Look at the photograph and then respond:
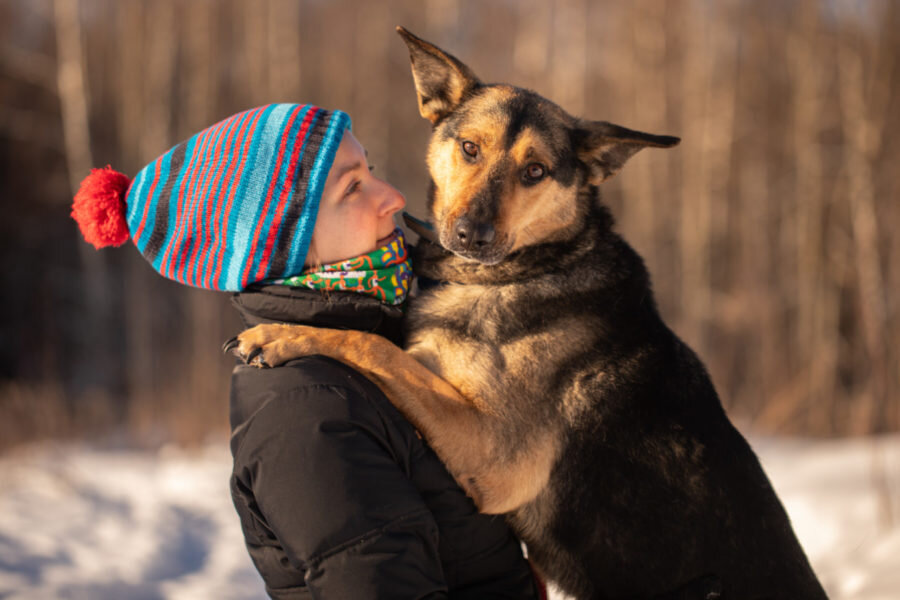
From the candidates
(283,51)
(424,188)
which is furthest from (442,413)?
(283,51)

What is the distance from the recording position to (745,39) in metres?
15.8

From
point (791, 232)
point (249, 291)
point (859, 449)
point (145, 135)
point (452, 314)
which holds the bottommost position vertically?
point (859, 449)

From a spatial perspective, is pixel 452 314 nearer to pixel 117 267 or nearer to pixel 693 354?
pixel 693 354

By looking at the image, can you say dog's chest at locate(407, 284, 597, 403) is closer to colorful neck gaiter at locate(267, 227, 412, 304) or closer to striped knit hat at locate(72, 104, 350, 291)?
colorful neck gaiter at locate(267, 227, 412, 304)

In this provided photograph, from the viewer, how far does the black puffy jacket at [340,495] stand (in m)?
1.50

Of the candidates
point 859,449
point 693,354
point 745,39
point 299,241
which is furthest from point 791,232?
point 299,241

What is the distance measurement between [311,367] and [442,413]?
0.49 metres

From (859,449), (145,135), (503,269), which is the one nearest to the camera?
(503,269)

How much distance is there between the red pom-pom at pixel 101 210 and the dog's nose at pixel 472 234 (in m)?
1.15

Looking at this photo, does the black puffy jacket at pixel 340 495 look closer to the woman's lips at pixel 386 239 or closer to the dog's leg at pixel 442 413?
the dog's leg at pixel 442 413

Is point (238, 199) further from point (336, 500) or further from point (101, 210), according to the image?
point (336, 500)

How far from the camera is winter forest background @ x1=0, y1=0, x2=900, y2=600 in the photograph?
21.8 feet

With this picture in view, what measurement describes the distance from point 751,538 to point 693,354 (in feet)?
2.23

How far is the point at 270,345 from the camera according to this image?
73.4 inches
